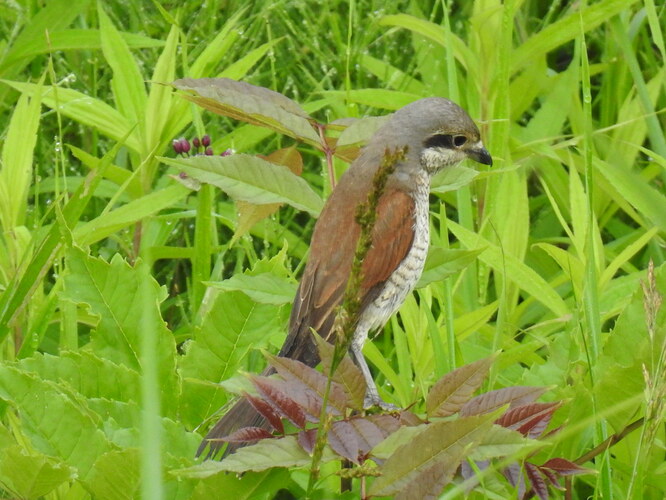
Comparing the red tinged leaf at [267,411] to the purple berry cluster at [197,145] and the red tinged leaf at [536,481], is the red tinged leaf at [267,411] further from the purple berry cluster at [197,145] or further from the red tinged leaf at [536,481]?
the purple berry cluster at [197,145]

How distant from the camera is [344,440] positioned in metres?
2.14

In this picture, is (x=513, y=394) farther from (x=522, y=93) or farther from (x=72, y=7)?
(x=72, y=7)

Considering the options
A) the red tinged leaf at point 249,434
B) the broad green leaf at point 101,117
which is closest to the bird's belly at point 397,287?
the red tinged leaf at point 249,434

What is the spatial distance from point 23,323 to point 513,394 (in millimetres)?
1933

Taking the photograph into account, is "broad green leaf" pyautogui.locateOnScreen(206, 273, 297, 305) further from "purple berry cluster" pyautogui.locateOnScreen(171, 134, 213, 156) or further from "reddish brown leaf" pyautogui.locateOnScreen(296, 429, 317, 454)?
"purple berry cluster" pyautogui.locateOnScreen(171, 134, 213, 156)

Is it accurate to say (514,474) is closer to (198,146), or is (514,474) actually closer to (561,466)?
(561,466)

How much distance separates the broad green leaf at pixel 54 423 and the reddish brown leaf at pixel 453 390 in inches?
28.1

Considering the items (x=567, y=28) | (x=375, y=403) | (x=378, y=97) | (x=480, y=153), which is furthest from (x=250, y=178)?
(x=567, y=28)

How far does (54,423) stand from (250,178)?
74 centimetres

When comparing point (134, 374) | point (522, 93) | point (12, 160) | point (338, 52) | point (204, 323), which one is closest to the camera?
point (134, 374)

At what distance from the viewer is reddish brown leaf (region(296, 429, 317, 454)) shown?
213 cm

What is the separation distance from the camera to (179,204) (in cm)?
446

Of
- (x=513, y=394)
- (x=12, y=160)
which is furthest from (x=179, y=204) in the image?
(x=513, y=394)

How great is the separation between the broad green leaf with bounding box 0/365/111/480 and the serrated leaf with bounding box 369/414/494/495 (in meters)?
0.67
